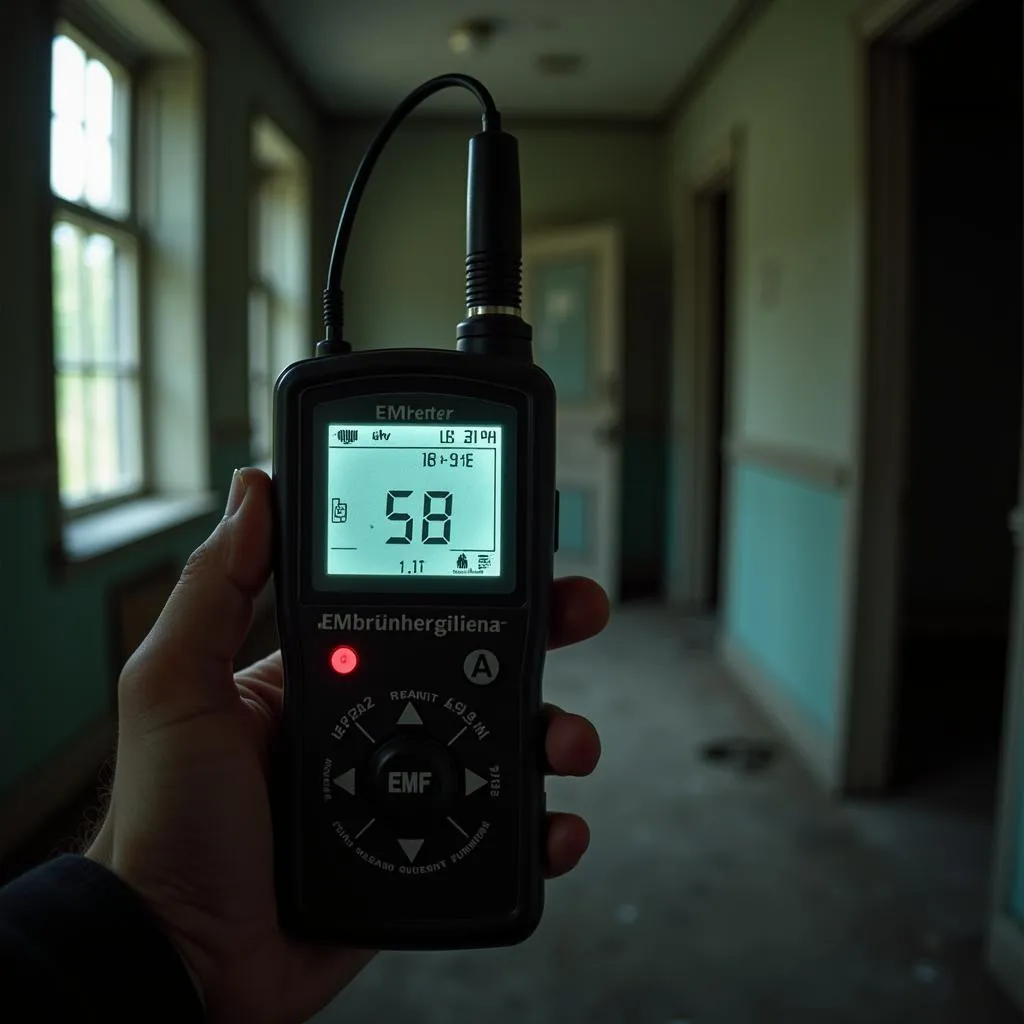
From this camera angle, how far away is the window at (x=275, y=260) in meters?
3.54

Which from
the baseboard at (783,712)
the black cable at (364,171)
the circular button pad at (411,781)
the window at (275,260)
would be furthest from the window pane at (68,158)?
the baseboard at (783,712)

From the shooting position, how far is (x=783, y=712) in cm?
293

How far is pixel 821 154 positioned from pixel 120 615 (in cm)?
219

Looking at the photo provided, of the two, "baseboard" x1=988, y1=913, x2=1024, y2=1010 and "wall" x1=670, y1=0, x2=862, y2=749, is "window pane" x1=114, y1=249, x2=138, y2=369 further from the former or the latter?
"baseboard" x1=988, y1=913, x2=1024, y2=1010

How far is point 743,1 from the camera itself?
3.29 metres

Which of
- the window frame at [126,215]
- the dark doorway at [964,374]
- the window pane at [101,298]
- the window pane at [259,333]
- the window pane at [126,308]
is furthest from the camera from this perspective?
the dark doorway at [964,374]

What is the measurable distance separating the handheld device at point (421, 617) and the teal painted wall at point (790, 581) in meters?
2.01

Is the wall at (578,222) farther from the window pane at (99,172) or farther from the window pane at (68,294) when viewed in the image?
the window pane at (68,294)

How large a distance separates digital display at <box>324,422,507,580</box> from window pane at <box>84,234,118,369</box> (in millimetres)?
2193

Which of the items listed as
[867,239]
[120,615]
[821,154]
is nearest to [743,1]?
[821,154]

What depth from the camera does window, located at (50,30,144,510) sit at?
2311 mm

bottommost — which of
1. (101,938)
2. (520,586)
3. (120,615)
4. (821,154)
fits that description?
(120,615)

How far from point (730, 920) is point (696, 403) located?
3085mm

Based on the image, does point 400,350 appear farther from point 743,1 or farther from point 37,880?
point 743,1
